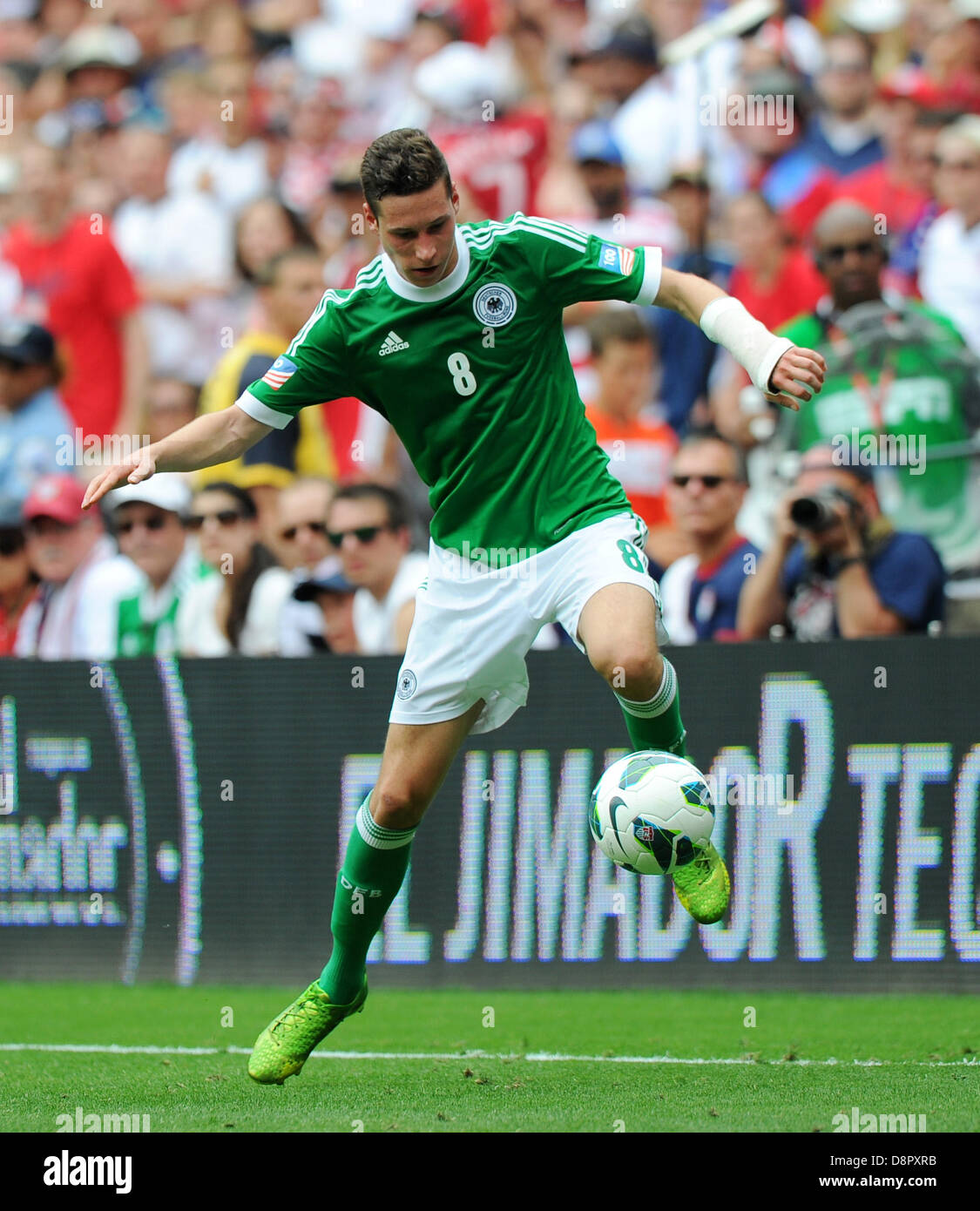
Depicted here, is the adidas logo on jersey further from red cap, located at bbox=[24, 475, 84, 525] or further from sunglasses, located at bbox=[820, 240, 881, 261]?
red cap, located at bbox=[24, 475, 84, 525]

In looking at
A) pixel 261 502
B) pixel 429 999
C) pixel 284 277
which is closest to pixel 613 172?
pixel 284 277

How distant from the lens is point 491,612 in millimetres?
6875

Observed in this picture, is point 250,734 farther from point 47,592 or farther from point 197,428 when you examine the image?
point 197,428

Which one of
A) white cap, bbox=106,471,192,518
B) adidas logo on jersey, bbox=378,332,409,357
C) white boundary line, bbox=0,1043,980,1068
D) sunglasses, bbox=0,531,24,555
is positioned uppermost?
white cap, bbox=106,471,192,518

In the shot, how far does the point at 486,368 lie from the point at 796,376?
3.90ft

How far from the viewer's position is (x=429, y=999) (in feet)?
30.8

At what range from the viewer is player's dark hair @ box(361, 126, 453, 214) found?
6383 millimetres

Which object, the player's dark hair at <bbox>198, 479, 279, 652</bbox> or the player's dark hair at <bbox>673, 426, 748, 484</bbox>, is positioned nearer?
the player's dark hair at <bbox>673, 426, 748, 484</bbox>

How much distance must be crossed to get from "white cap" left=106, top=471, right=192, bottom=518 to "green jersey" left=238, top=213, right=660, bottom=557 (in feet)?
16.3

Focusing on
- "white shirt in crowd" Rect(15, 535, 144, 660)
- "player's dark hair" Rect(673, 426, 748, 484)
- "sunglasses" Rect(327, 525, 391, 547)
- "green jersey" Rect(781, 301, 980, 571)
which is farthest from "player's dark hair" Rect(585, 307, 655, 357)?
"white shirt in crowd" Rect(15, 535, 144, 660)

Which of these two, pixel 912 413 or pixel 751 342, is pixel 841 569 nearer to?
pixel 912 413

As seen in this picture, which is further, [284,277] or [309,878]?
[284,277]

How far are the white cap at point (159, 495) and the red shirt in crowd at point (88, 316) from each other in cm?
157

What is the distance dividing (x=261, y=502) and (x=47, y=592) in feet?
4.64
